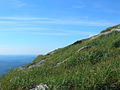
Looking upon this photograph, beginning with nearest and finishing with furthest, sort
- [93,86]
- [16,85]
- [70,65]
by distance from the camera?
[93,86]
[16,85]
[70,65]

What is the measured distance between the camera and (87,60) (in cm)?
1508

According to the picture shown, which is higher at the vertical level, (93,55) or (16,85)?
(93,55)

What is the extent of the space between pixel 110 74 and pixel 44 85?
3.06 m

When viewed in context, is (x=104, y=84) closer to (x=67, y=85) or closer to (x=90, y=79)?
(x=90, y=79)

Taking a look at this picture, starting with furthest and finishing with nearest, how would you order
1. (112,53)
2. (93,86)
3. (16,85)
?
(112,53), (16,85), (93,86)

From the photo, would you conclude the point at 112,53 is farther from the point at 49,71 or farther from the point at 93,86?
the point at 93,86

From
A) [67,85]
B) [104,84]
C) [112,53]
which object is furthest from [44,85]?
[112,53]

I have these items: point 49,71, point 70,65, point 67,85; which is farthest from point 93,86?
point 70,65

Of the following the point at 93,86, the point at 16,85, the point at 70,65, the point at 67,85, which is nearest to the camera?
the point at 93,86

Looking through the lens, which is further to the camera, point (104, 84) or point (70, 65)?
point (70, 65)

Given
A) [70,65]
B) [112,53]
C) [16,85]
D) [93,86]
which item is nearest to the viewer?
[93,86]

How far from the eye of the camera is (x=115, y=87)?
27.9ft

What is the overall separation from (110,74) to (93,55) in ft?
21.1

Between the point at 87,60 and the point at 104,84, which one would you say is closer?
the point at 104,84
